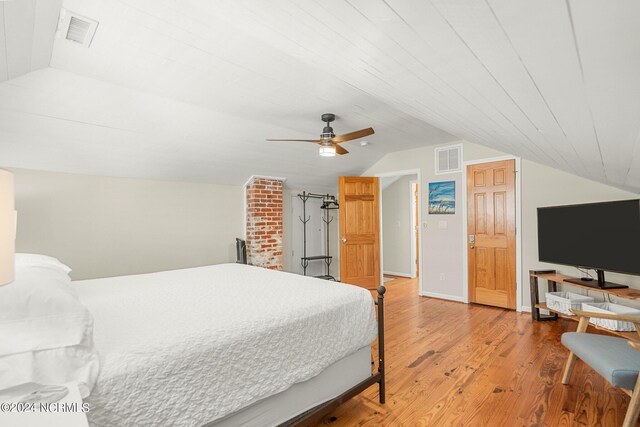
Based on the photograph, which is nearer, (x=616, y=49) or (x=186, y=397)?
(x=616, y=49)

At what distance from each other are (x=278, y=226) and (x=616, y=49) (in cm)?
477

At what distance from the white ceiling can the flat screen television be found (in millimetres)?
726

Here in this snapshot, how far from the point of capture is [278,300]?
192 cm

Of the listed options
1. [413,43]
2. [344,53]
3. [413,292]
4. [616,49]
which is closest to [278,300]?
[344,53]

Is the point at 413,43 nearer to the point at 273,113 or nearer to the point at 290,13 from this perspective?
the point at 290,13

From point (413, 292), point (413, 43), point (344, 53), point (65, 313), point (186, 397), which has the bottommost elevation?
point (413, 292)

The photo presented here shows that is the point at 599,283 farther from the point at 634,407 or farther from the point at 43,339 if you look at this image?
the point at 43,339

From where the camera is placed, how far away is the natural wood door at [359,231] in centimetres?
543

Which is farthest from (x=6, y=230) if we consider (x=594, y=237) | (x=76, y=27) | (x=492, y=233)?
(x=492, y=233)

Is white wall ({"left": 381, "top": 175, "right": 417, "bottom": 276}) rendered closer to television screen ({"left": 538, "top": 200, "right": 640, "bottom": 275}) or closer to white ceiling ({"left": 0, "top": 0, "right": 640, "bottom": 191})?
white ceiling ({"left": 0, "top": 0, "right": 640, "bottom": 191})

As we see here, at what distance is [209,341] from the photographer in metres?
1.40

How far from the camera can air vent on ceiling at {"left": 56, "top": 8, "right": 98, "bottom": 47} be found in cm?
176

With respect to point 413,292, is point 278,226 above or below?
above

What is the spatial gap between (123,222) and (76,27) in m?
2.49
